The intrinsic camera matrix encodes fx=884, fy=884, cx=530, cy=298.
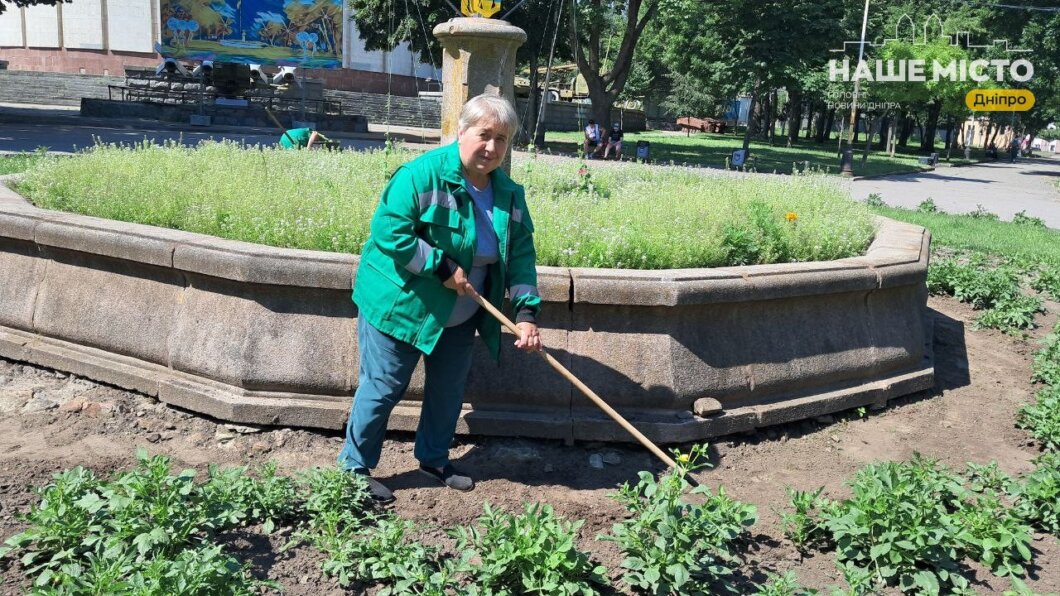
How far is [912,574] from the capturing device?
3365 mm

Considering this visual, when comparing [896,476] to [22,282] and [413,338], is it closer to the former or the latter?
[413,338]

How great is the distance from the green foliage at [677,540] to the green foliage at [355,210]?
1965 millimetres

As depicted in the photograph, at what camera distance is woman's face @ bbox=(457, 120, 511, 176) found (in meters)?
3.54

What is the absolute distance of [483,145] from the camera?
357 centimetres

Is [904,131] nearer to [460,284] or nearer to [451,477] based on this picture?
[451,477]

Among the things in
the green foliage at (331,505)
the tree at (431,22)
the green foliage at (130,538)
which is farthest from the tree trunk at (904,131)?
the green foliage at (130,538)

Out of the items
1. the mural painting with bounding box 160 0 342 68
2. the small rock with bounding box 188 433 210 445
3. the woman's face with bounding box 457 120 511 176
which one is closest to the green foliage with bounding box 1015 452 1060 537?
the woman's face with bounding box 457 120 511 176

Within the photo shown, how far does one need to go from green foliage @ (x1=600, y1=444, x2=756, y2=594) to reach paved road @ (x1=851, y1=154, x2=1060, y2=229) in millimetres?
15767

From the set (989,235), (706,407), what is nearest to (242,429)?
(706,407)

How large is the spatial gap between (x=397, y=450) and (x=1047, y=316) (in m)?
A: 6.33

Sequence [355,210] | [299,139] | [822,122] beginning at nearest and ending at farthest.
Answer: [355,210] → [299,139] → [822,122]

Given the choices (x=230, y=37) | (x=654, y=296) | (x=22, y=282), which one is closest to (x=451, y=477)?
(x=654, y=296)

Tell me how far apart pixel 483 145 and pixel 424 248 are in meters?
0.48

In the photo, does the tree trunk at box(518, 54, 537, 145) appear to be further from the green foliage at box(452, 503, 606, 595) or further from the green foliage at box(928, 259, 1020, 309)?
the green foliage at box(452, 503, 606, 595)
